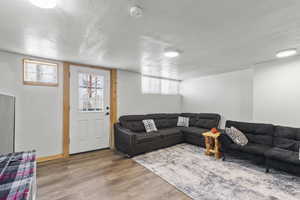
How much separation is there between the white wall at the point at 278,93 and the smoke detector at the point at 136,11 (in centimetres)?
344

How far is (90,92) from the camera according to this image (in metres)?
3.62

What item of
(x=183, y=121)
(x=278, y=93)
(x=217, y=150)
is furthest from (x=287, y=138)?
(x=183, y=121)

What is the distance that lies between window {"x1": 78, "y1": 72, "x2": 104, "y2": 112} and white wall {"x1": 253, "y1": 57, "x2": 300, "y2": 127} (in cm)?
406

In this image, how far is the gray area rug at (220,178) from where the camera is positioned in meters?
1.92

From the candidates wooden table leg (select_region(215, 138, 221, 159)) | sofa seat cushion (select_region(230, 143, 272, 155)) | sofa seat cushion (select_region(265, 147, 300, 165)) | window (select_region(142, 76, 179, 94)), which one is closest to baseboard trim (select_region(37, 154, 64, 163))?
window (select_region(142, 76, 179, 94))

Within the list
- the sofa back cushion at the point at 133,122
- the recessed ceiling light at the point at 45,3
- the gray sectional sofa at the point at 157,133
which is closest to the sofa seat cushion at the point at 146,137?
the gray sectional sofa at the point at 157,133

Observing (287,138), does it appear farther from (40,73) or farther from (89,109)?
(40,73)

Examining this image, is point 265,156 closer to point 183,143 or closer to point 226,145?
point 226,145

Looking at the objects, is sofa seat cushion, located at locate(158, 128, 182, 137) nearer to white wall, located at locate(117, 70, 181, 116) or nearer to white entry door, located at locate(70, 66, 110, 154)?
white wall, located at locate(117, 70, 181, 116)

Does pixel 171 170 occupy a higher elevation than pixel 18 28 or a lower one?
lower

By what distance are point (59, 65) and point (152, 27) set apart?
102 inches

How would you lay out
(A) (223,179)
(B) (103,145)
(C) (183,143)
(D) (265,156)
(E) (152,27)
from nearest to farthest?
1. (E) (152,27)
2. (A) (223,179)
3. (D) (265,156)
4. (B) (103,145)
5. (C) (183,143)

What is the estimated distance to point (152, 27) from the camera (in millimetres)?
1767

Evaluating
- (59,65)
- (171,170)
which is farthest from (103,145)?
(59,65)
